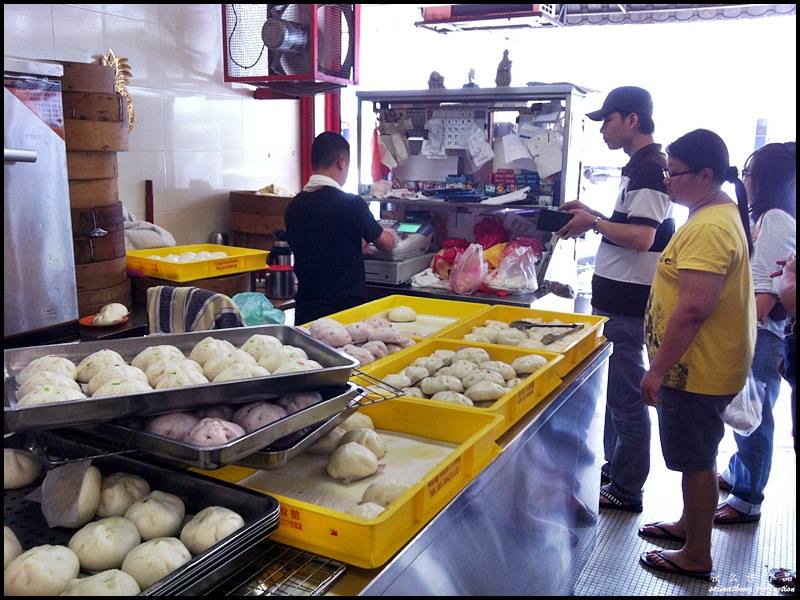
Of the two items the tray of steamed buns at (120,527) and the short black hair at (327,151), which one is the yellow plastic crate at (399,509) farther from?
the short black hair at (327,151)

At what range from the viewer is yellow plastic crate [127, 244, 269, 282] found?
9.74ft

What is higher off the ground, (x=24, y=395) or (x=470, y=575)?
(x=24, y=395)

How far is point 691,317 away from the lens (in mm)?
2336

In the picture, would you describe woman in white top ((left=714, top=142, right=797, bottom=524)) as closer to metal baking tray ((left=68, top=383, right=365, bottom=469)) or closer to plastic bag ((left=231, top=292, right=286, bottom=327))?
plastic bag ((left=231, top=292, right=286, bottom=327))

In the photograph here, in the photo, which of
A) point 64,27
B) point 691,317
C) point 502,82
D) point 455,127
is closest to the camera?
point 691,317

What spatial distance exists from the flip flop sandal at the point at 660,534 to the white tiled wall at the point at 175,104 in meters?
3.20

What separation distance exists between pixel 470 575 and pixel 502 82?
3.12m

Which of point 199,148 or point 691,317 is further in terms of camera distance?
point 199,148

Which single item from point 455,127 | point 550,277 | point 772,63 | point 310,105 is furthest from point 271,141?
point 772,63

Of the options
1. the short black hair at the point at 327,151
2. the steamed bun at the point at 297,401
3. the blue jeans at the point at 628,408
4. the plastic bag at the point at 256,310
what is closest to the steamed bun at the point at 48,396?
the steamed bun at the point at 297,401

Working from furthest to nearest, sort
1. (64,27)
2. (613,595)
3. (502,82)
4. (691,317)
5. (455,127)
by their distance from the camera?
(455,127) → (502,82) → (64,27) → (613,595) → (691,317)

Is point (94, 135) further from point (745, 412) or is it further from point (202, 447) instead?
point (745, 412)

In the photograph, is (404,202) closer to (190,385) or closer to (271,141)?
(271,141)

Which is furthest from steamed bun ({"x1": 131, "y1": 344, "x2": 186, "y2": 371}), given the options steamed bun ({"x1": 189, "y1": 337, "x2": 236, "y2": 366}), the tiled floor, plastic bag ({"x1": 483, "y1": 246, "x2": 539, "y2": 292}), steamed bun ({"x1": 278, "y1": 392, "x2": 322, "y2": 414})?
plastic bag ({"x1": 483, "y1": 246, "x2": 539, "y2": 292})
